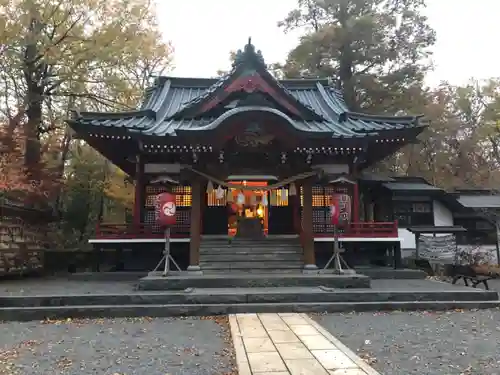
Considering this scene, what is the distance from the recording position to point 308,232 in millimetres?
11445

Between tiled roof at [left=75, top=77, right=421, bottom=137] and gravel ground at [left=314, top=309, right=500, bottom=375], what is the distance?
5.70 meters

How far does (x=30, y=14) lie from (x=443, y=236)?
1972cm

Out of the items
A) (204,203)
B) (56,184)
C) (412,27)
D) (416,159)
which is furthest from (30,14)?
(416,159)

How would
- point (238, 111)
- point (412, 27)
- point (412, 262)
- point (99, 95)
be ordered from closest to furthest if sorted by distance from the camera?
point (238, 111), point (412, 262), point (99, 95), point (412, 27)

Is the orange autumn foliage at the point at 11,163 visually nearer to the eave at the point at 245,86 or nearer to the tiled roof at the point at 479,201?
the eave at the point at 245,86

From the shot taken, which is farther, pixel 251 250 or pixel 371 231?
pixel 371 231

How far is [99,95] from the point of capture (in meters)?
19.7

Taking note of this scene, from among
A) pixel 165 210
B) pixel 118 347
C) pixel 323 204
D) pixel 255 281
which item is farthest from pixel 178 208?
pixel 118 347

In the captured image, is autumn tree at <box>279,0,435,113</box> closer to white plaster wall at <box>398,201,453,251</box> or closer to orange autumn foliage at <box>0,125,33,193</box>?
white plaster wall at <box>398,201,453,251</box>

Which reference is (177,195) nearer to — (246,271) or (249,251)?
(249,251)

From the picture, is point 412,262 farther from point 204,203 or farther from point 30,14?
point 30,14

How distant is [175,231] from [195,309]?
5.14 m

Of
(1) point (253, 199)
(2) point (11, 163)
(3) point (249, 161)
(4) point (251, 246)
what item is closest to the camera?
(4) point (251, 246)

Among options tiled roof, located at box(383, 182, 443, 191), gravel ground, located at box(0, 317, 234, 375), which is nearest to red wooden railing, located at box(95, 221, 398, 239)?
gravel ground, located at box(0, 317, 234, 375)
